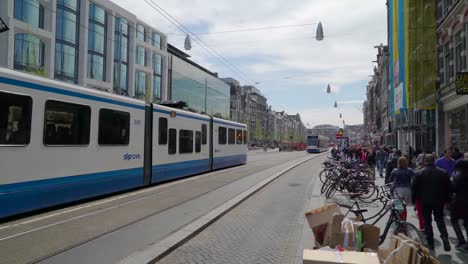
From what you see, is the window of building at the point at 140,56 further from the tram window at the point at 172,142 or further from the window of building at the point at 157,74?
the tram window at the point at 172,142

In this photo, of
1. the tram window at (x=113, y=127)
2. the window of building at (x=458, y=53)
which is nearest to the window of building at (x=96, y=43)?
the tram window at (x=113, y=127)

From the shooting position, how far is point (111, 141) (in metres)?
12.1

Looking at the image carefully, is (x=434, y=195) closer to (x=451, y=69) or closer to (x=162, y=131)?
(x=162, y=131)

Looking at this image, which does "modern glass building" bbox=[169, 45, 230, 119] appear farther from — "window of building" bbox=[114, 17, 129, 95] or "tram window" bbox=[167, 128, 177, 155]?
"tram window" bbox=[167, 128, 177, 155]

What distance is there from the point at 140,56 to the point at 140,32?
343 cm

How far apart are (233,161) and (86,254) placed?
67.9 ft

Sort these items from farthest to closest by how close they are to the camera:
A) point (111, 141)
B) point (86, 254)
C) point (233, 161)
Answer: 1. point (233, 161)
2. point (111, 141)
3. point (86, 254)

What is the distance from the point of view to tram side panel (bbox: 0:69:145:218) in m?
8.43

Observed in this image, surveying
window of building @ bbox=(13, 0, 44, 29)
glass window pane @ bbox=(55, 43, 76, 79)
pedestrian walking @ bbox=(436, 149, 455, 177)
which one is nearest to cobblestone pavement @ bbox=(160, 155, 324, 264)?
pedestrian walking @ bbox=(436, 149, 455, 177)

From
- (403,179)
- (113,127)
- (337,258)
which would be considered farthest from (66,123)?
(337,258)

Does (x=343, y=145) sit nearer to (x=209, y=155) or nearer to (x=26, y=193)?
(x=209, y=155)

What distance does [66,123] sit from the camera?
10125mm

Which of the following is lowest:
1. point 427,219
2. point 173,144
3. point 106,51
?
point 427,219

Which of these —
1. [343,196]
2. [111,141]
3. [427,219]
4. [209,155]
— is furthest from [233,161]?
[427,219]
